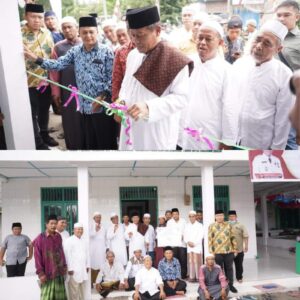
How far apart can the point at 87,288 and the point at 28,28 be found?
339cm

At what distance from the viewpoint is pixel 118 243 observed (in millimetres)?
6680

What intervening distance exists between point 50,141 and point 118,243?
1944 mm

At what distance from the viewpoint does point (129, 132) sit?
16.0 ft

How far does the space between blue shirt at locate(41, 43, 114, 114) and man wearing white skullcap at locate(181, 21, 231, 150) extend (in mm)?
1001

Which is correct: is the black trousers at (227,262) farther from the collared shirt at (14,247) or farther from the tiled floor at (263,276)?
the collared shirt at (14,247)

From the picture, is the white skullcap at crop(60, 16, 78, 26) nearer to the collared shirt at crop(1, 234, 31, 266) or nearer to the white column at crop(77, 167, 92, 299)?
the white column at crop(77, 167, 92, 299)

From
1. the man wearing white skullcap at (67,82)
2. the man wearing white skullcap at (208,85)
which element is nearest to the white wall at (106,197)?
the man wearing white skullcap at (67,82)

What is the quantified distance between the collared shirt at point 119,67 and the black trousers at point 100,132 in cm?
60

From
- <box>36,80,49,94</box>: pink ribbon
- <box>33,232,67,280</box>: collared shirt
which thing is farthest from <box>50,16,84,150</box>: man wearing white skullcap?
<box>33,232,67,280</box>: collared shirt

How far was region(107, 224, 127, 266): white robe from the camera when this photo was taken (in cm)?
663

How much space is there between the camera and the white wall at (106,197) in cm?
796

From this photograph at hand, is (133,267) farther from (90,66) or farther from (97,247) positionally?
(90,66)

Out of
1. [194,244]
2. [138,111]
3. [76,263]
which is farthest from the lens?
[194,244]

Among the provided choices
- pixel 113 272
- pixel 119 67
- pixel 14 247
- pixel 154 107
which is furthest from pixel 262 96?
pixel 14 247
